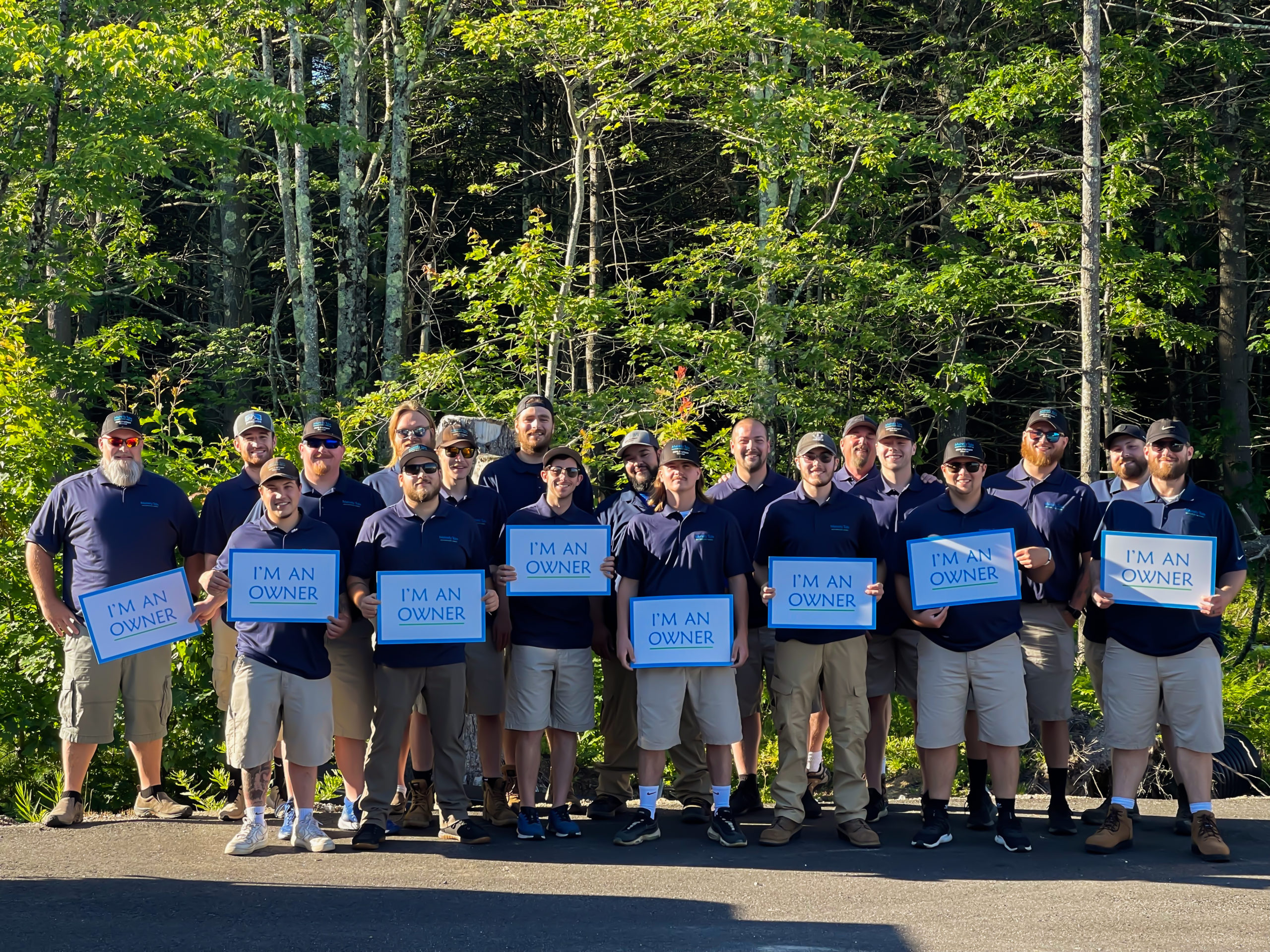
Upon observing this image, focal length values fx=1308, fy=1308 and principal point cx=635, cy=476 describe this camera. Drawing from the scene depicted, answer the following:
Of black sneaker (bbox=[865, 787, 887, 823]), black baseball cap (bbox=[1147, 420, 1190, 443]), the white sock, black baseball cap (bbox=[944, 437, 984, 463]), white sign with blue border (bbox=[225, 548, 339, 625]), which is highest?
black baseball cap (bbox=[1147, 420, 1190, 443])

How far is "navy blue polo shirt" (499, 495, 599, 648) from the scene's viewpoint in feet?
24.9

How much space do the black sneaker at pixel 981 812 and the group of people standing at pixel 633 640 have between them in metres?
0.02

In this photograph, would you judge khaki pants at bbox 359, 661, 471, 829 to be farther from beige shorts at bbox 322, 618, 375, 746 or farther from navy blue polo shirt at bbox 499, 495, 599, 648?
navy blue polo shirt at bbox 499, 495, 599, 648

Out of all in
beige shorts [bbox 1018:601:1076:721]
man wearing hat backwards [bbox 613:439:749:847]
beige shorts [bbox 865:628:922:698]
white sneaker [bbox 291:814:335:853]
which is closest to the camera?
white sneaker [bbox 291:814:335:853]

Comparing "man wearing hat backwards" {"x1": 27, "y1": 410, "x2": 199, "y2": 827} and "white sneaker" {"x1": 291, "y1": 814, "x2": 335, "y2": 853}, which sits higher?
"man wearing hat backwards" {"x1": 27, "y1": 410, "x2": 199, "y2": 827}

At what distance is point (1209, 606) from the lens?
7195mm

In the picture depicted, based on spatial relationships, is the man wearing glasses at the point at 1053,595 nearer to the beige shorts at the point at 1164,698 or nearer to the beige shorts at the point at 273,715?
the beige shorts at the point at 1164,698

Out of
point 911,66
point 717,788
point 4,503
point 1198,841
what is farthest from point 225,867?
point 911,66

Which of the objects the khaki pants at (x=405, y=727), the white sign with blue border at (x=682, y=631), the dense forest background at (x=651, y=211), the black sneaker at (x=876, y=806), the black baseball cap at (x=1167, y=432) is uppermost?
the dense forest background at (x=651, y=211)

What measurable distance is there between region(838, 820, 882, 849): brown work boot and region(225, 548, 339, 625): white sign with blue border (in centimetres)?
317

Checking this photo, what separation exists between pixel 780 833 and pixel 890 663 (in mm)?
1397

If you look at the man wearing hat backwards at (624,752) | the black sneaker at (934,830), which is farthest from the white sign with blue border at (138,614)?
the black sneaker at (934,830)

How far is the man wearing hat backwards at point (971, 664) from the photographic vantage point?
742 cm

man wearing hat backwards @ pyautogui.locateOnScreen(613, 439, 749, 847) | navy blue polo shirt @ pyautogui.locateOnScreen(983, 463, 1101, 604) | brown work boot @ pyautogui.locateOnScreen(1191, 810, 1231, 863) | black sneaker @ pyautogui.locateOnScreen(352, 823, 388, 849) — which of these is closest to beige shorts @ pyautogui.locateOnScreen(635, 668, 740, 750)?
man wearing hat backwards @ pyautogui.locateOnScreen(613, 439, 749, 847)
